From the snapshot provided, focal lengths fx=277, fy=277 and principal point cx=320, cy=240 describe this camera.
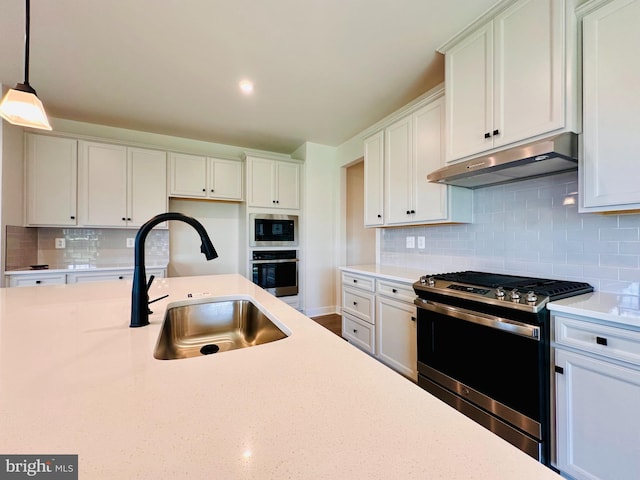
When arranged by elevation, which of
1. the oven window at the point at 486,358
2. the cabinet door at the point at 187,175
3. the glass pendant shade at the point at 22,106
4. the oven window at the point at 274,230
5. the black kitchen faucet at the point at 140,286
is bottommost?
the oven window at the point at 486,358

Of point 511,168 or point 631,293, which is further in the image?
point 511,168

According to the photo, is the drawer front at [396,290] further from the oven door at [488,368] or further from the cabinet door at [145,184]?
the cabinet door at [145,184]

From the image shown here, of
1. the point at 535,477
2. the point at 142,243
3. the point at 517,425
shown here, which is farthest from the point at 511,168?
the point at 142,243

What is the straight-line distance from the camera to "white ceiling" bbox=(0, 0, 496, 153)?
1.69 metres

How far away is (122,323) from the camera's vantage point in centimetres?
96

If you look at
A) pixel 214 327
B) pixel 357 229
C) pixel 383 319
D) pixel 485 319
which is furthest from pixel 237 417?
pixel 357 229

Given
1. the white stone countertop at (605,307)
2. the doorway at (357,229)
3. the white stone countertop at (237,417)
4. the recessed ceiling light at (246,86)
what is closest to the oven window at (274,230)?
the doorway at (357,229)

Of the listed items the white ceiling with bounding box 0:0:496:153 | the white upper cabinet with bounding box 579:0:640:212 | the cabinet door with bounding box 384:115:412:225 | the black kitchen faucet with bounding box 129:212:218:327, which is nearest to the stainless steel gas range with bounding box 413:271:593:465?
the white upper cabinet with bounding box 579:0:640:212

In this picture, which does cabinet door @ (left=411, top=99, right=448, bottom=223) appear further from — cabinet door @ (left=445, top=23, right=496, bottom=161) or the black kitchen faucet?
the black kitchen faucet

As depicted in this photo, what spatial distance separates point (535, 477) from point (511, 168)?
1.72m

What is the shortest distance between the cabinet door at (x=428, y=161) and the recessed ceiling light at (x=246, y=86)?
147 cm

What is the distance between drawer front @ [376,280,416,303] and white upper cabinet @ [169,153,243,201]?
7.87 feet

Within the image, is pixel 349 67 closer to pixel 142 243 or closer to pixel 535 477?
pixel 142 243

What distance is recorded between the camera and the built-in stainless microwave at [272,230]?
3.68 m
